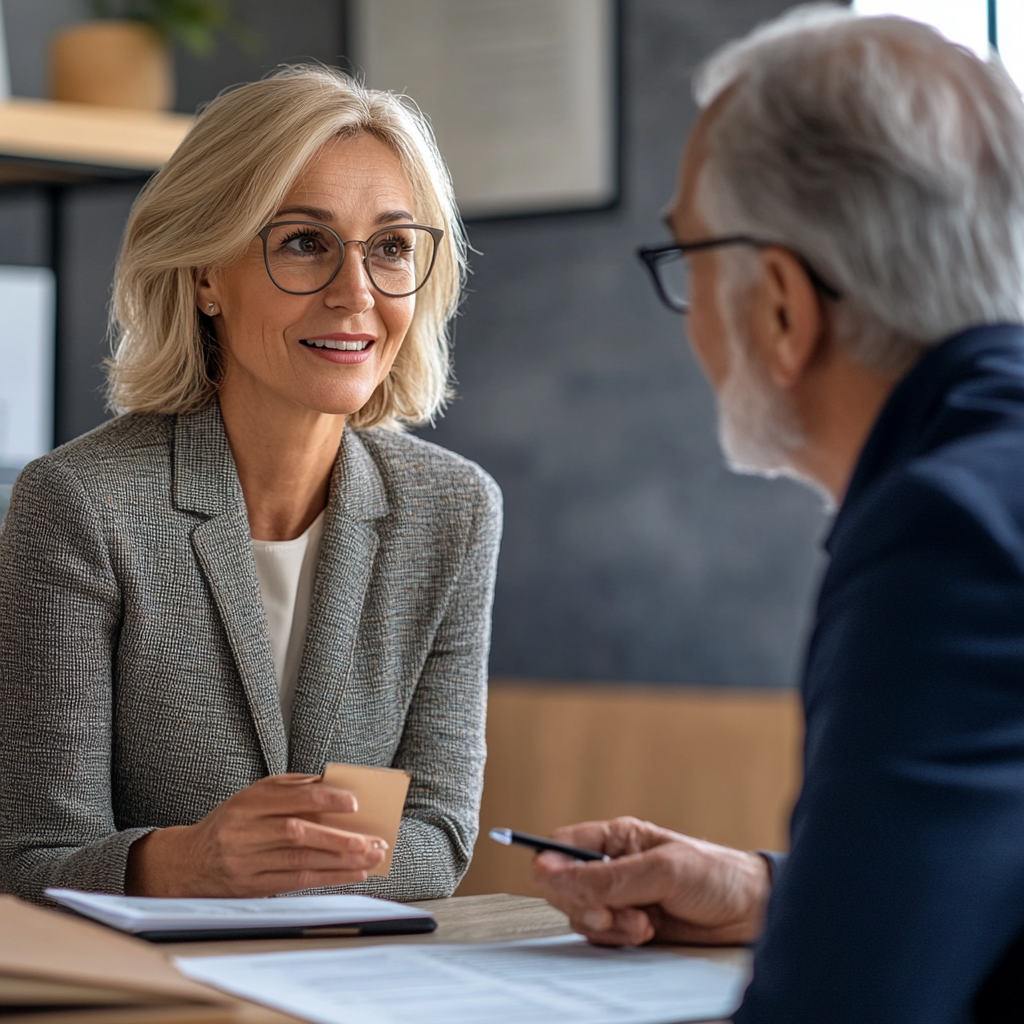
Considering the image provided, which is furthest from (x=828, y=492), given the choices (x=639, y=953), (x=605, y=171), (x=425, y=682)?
(x=605, y=171)

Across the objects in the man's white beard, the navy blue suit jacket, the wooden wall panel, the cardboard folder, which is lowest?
the wooden wall panel

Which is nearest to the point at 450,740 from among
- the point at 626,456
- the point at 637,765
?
the point at 637,765

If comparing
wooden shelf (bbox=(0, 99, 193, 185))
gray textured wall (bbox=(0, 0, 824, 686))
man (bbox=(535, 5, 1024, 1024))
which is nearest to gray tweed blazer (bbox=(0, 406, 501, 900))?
man (bbox=(535, 5, 1024, 1024))

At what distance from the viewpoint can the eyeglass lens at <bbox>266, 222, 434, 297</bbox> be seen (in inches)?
69.6

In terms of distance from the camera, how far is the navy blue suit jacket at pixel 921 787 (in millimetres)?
787

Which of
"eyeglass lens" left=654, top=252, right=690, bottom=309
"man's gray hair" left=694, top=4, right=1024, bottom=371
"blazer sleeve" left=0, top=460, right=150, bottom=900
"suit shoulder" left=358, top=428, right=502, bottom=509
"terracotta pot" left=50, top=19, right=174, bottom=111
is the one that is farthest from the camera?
"terracotta pot" left=50, top=19, right=174, bottom=111

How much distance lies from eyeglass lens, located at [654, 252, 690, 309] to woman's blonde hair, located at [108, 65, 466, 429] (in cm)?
62

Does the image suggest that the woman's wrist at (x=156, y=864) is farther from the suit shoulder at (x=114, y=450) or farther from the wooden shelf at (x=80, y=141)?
the wooden shelf at (x=80, y=141)

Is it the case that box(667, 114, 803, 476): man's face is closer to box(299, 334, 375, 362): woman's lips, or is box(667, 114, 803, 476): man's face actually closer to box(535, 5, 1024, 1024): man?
box(535, 5, 1024, 1024): man

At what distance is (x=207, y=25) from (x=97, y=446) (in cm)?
240

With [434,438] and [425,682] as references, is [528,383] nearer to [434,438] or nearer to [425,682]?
[434,438]

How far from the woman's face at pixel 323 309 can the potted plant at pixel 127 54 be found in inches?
75.1

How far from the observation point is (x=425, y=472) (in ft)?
6.34

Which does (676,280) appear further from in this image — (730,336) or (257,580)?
(257,580)
